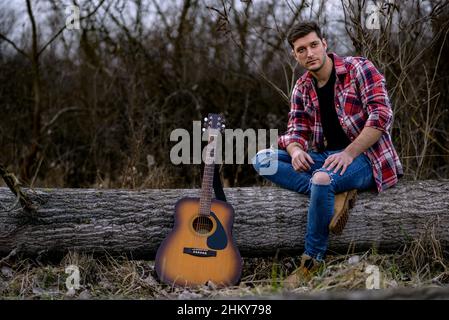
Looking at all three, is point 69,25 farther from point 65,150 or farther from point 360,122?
Answer: point 360,122

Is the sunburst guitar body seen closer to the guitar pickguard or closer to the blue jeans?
the guitar pickguard

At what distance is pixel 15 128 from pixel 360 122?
4.92 m

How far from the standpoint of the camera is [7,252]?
350 cm

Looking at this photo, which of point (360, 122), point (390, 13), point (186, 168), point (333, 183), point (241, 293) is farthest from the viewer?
point (186, 168)

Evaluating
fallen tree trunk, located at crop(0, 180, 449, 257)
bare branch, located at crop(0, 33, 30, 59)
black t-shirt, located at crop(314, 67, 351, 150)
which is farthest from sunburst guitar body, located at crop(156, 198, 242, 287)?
bare branch, located at crop(0, 33, 30, 59)

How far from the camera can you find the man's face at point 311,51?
3.52 meters

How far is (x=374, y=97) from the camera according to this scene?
11.3ft

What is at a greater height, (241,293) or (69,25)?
(69,25)

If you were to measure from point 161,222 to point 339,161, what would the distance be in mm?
1156

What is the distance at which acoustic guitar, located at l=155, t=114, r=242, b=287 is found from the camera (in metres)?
3.32

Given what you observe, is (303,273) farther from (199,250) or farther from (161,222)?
(161,222)

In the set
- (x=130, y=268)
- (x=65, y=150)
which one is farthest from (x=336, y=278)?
(x=65, y=150)

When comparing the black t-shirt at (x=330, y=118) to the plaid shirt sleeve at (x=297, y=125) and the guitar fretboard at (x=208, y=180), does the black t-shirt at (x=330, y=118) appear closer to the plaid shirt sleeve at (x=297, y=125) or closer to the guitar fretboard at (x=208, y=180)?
the plaid shirt sleeve at (x=297, y=125)

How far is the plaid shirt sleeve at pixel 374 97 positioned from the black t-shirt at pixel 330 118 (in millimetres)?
205
